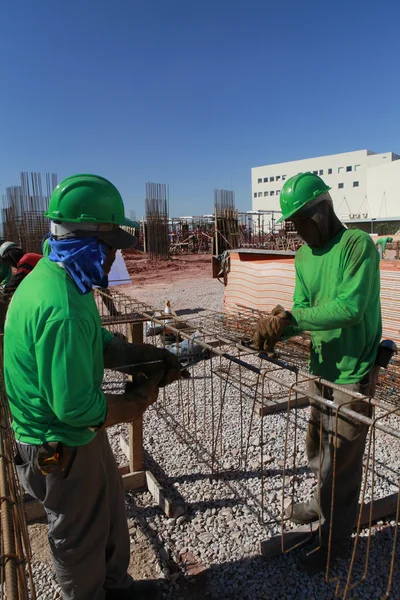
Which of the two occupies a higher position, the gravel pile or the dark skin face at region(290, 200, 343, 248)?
the dark skin face at region(290, 200, 343, 248)

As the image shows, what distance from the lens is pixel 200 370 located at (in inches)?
258

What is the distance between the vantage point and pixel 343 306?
2305 mm

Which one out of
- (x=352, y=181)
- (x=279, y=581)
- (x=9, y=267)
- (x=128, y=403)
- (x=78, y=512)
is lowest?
(x=279, y=581)

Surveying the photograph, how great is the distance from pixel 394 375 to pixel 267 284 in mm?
3519

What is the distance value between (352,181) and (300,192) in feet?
172

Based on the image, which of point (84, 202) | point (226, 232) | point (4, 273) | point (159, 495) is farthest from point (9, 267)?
point (226, 232)

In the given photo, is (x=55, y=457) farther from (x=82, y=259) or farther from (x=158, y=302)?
(x=158, y=302)

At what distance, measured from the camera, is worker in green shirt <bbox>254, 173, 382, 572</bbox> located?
2.35 meters

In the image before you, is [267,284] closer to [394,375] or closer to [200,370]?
[200,370]

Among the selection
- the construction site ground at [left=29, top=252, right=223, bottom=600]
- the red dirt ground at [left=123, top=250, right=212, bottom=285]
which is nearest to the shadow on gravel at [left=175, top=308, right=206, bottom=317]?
the construction site ground at [left=29, top=252, right=223, bottom=600]

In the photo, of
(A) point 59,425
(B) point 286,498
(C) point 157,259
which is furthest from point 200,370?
(C) point 157,259

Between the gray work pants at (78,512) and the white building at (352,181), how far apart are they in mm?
41109

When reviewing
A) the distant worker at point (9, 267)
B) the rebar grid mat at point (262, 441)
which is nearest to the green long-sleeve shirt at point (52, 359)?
the rebar grid mat at point (262, 441)

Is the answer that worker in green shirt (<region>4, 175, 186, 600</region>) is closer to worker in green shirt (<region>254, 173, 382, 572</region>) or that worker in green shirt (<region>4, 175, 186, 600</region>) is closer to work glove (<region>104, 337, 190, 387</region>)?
work glove (<region>104, 337, 190, 387</region>)
